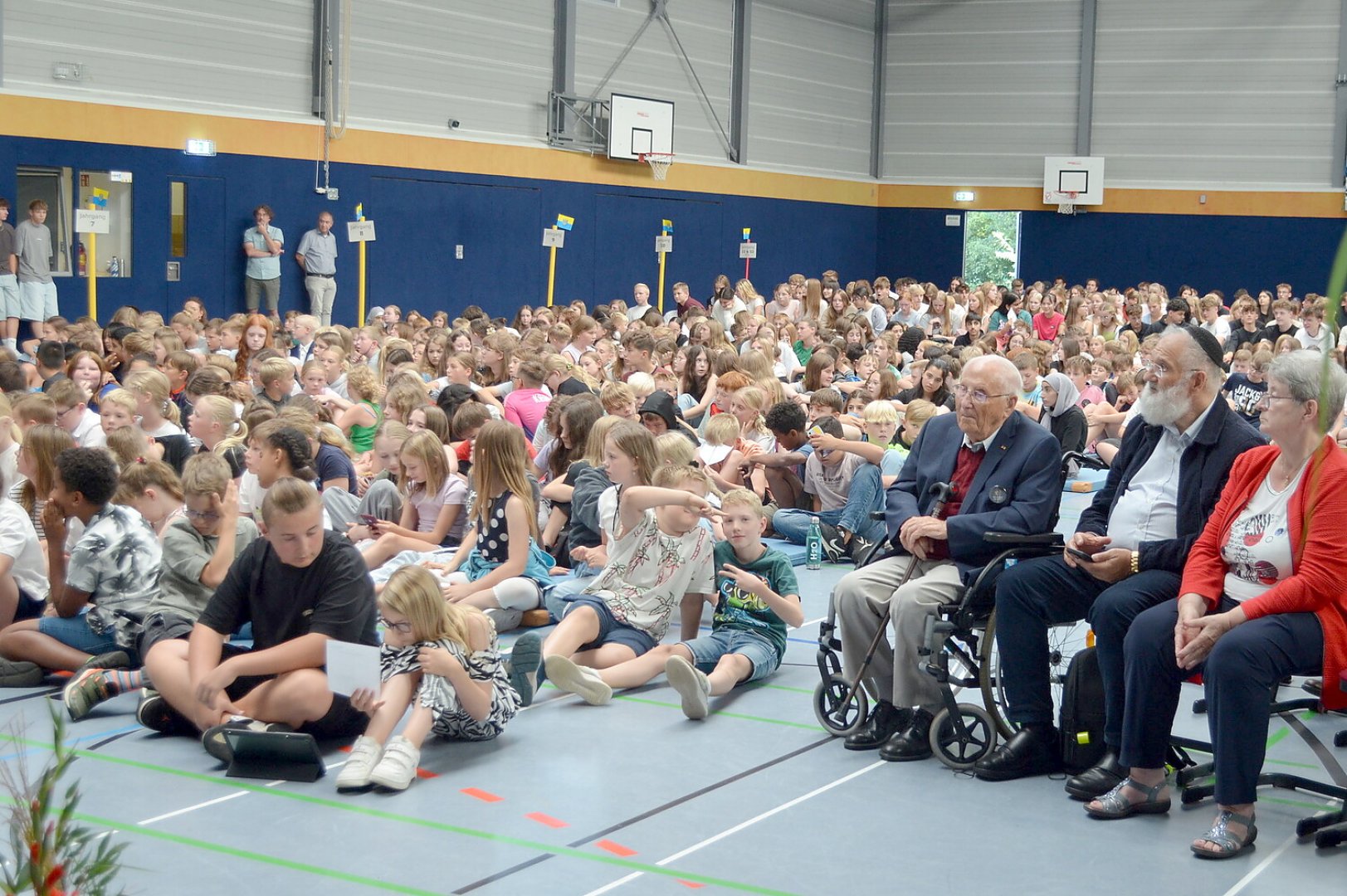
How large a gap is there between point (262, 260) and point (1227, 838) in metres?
15.9

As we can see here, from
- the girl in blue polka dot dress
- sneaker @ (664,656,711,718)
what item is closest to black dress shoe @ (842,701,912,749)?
sneaker @ (664,656,711,718)

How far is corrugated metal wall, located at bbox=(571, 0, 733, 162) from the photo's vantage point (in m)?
22.7

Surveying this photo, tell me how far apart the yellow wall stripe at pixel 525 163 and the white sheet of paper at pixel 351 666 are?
43.8ft

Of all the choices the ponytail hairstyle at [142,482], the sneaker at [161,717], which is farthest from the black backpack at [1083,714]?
the ponytail hairstyle at [142,482]

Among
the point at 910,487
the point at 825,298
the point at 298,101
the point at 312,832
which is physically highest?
the point at 298,101

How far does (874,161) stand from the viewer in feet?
94.8

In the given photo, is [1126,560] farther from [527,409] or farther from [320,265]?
[320,265]

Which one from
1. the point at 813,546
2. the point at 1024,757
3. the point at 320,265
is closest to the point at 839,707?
the point at 1024,757

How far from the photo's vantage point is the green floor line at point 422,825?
13.5 ft

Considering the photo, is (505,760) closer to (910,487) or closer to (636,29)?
(910,487)

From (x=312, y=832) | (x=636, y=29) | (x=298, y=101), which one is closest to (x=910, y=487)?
(x=312, y=832)

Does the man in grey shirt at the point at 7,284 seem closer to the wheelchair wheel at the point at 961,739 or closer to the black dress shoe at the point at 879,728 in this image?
the black dress shoe at the point at 879,728

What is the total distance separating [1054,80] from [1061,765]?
79.9 ft

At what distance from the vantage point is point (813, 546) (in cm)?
885
